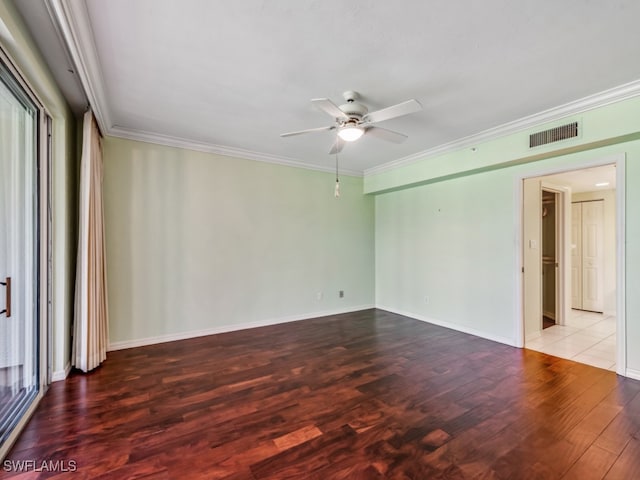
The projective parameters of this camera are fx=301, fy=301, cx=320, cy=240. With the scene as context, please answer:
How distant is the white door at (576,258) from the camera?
234 inches

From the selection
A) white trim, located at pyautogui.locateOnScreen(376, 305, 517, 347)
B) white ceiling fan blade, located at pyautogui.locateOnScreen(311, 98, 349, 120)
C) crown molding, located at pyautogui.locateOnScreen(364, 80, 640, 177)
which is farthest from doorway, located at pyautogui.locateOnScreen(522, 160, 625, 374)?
white ceiling fan blade, located at pyautogui.locateOnScreen(311, 98, 349, 120)

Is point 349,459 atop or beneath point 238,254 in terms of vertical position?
beneath

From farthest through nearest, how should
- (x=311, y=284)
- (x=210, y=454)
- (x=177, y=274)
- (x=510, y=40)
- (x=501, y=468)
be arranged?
1. (x=311, y=284)
2. (x=177, y=274)
3. (x=510, y=40)
4. (x=210, y=454)
5. (x=501, y=468)

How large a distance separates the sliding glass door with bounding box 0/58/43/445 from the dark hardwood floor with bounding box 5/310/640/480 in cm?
24

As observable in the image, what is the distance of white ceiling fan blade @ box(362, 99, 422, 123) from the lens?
Answer: 231cm

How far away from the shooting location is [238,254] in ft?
14.7

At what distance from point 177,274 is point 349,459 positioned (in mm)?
3165

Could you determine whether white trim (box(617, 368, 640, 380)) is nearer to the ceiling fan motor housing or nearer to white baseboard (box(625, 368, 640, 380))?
white baseboard (box(625, 368, 640, 380))

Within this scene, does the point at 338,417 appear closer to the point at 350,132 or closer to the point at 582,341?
the point at 350,132

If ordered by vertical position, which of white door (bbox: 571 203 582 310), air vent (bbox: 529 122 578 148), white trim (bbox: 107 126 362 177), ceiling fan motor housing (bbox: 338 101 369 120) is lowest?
white door (bbox: 571 203 582 310)

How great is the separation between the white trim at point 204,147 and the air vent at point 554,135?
2913 millimetres

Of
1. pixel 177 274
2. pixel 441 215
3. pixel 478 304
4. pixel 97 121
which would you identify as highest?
pixel 97 121

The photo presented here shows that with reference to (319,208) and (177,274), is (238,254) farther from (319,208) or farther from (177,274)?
(319,208)

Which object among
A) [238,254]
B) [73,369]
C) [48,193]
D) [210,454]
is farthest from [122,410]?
[238,254]
